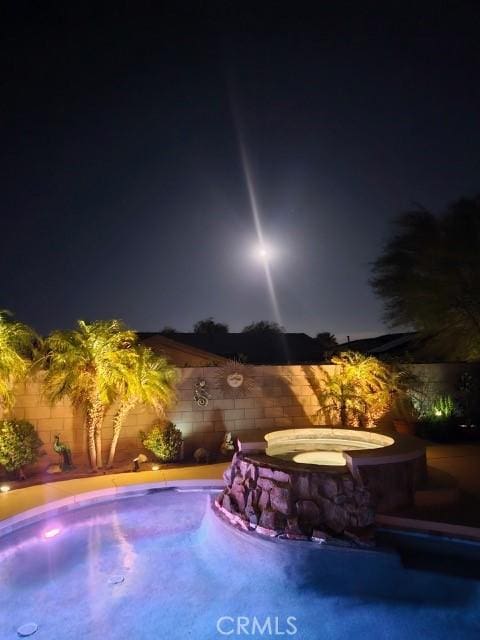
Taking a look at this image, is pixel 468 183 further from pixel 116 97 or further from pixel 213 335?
pixel 213 335

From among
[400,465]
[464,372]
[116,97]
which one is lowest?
[400,465]

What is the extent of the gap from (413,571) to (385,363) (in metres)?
7.38

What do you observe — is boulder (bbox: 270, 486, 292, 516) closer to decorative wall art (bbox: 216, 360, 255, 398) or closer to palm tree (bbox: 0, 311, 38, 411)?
decorative wall art (bbox: 216, 360, 255, 398)

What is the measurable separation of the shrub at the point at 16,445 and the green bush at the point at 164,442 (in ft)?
7.37

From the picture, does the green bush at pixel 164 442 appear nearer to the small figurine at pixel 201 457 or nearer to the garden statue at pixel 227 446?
the small figurine at pixel 201 457

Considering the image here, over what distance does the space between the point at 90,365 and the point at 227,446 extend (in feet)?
12.1

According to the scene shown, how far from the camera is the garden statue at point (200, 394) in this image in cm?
1044

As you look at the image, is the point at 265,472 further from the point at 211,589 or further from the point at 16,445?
the point at 16,445

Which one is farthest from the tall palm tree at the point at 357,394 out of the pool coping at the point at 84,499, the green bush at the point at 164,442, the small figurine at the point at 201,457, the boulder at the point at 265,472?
the boulder at the point at 265,472

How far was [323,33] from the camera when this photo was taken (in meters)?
8.98

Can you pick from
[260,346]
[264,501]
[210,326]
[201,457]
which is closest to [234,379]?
[201,457]

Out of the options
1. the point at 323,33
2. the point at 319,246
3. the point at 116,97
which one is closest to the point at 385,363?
the point at 319,246

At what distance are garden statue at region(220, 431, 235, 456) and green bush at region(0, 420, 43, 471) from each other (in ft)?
12.9

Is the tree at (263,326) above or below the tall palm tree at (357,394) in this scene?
above
